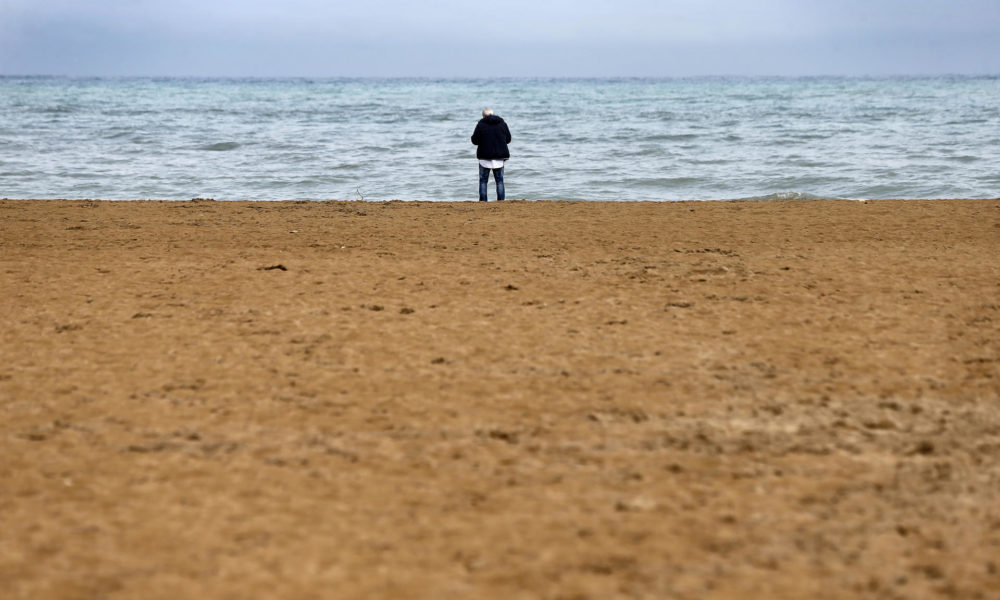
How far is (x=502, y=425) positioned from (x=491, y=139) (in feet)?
30.0

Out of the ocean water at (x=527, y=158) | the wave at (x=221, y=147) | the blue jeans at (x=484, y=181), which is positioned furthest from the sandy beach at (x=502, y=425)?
the wave at (x=221, y=147)

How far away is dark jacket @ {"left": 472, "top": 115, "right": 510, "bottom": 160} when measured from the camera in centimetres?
1300

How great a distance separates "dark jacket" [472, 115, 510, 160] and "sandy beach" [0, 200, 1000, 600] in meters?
4.94

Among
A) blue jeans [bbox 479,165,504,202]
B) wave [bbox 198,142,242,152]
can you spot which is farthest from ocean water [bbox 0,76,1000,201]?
blue jeans [bbox 479,165,504,202]

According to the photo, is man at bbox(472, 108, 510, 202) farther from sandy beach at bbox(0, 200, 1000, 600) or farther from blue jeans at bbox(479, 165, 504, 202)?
sandy beach at bbox(0, 200, 1000, 600)

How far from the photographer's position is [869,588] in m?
2.85

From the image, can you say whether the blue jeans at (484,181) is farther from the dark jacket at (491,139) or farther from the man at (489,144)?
the dark jacket at (491,139)

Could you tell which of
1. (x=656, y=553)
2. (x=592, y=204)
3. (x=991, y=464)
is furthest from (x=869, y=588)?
(x=592, y=204)

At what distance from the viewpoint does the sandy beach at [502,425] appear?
303 centimetres

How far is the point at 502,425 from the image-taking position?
4.27 m

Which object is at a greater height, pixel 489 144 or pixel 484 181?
pixel 489 144

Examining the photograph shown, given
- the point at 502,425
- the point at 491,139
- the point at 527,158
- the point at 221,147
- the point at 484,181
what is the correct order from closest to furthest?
1. the point at 502,425
2. the point at 491,139
3. the point at 484,181
4. the point at 527,158
5. the point at 221,147

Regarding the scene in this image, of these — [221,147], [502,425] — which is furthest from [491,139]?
[221,147]

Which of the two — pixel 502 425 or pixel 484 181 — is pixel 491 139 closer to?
pixel 484 181
